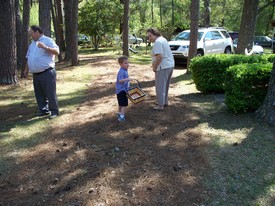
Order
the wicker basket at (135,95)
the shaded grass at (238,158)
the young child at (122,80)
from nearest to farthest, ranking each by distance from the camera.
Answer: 1. the shaded grass at (238,158)
2. the young child at (122,80)
3. the wicker basket at (135,95)

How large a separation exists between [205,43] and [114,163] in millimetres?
12745

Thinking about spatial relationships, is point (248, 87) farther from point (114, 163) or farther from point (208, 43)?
point (208, 43)

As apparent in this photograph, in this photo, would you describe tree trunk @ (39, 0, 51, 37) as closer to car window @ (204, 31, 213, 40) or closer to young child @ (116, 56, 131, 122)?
young child @ (116, 56, 131, 122)

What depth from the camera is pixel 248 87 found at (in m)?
6.55

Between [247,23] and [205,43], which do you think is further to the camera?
[205,43]

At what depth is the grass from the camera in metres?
3.97

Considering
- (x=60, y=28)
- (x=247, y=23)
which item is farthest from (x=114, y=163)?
(x=60, y=28)

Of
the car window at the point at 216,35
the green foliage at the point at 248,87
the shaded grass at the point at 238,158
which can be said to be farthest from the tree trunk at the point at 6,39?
the car window at the point at 216,35

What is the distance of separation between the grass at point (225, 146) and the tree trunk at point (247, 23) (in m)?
3.87

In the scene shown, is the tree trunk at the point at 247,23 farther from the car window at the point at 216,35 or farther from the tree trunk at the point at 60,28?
the tree trunk at the point at 60,28

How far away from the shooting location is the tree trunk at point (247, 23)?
11.2 meters

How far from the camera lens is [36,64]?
257 inches

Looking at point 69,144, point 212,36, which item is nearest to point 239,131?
point 69,144

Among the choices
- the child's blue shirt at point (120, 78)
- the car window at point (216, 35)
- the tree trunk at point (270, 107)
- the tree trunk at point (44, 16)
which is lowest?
the tree trunk at point (270, 107)
